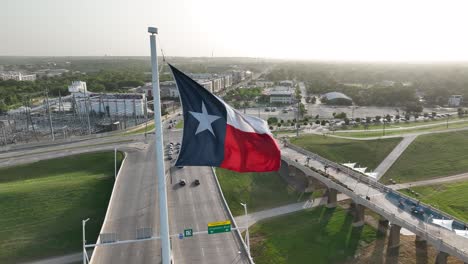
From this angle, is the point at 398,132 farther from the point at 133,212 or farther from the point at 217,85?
the point at 217,85

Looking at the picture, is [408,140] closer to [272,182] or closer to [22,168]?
[272,182]

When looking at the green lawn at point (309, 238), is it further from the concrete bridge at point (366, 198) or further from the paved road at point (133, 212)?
the paved road at point (133, 212)

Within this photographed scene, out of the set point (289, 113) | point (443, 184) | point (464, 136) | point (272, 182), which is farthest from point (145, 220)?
point (289, 113)

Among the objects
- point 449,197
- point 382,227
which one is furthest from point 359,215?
point 449,197

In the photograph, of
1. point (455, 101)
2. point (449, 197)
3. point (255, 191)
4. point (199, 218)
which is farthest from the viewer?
point (455, 101)

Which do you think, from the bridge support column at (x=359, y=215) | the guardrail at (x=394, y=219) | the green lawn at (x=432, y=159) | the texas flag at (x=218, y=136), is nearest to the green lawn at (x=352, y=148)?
the green lawn at (x=432, y=159)

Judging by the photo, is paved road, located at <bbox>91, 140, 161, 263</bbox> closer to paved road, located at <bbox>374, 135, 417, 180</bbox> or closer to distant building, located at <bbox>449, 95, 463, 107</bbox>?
paved road, located at <bbox>374, 135, 417, 180</bbox>
